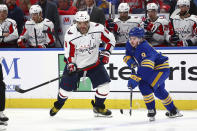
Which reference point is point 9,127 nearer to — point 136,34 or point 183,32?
point 136,34

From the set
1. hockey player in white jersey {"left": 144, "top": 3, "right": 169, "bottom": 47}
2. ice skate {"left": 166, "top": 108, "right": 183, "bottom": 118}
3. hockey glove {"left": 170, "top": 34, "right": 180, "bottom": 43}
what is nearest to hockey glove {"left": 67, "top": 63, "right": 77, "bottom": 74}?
ice skate {"left": 166, "top": 108, "right": 183, "bottom": 118}

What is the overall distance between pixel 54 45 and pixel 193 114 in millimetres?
2315

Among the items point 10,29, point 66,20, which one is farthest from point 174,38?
point 10,29

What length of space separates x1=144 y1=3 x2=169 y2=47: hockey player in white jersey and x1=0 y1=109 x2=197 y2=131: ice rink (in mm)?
1097

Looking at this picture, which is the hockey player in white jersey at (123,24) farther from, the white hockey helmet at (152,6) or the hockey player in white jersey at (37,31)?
the hockey player in white jersey at (37,31)

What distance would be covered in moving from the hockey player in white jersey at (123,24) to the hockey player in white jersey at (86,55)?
3.52 feet

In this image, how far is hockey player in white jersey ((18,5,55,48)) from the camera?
712 cm

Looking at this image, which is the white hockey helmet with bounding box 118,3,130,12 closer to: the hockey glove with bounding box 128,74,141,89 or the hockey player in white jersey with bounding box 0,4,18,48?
the hockey player in white jersey with bounding box 0,4,18,48

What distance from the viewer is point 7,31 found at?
718 cm

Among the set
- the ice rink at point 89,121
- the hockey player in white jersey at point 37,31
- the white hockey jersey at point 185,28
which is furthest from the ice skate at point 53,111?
the white hockey jersey at point 185,28

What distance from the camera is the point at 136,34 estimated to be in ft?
17.6

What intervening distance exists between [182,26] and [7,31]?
2531 mm

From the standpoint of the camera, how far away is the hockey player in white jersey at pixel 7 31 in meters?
7.10

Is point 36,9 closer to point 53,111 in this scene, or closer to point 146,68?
point 53,111
